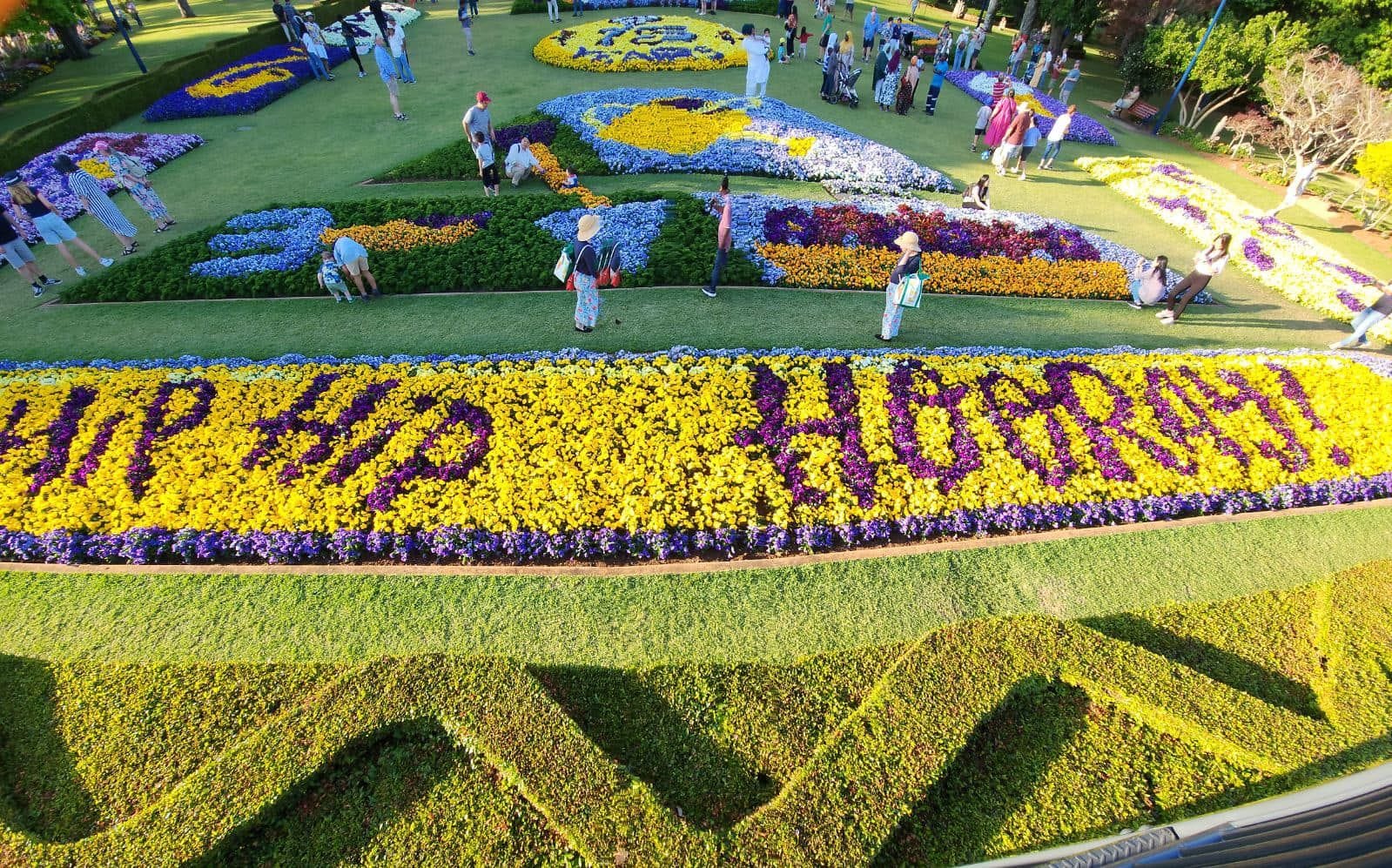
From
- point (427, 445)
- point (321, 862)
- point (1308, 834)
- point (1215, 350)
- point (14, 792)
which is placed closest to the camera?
point (1308, 834)

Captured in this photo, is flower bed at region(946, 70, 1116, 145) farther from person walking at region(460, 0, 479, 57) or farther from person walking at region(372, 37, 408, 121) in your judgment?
person walking at region(460, 0, 479, 57)

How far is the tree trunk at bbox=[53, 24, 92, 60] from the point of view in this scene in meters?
21.5

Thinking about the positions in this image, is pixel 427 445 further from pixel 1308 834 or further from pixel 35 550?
pixel 1308 834

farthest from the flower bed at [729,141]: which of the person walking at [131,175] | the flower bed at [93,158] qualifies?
the flower bed at [93,158]

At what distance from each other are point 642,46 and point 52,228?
18447 mm

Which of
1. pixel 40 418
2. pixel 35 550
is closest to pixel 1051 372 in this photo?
pixel 35 550

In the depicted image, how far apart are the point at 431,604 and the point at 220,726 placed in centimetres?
179

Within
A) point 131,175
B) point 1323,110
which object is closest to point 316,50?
point 131,175

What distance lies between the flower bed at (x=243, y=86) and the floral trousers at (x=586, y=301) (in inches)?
631

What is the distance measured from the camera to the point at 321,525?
6.36m

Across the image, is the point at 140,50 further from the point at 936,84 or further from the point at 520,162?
the point at 936,84

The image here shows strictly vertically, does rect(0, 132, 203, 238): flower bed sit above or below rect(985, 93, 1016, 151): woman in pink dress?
Answer: below

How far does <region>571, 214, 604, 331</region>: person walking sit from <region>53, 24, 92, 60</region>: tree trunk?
88.4 feet

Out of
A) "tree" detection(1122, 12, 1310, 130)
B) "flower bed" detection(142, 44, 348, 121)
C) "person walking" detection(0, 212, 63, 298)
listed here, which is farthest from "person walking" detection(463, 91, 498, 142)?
"tree" detection(1122, 12, 1310, 130)
